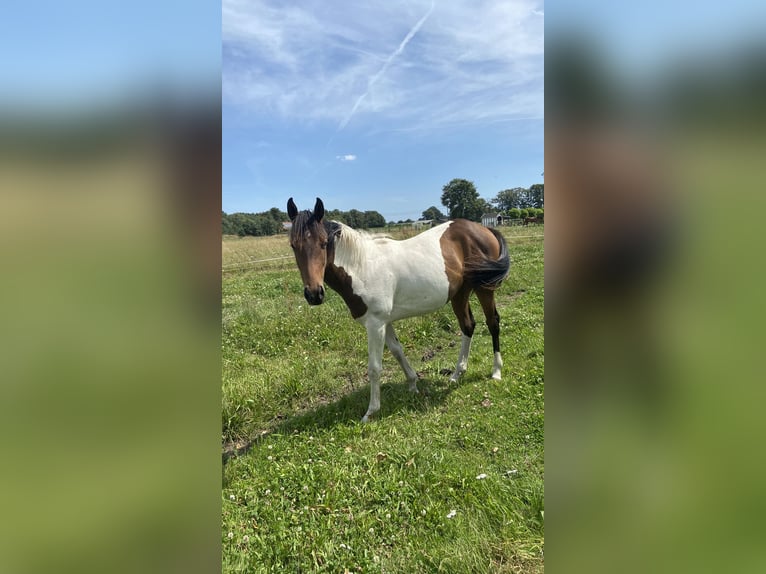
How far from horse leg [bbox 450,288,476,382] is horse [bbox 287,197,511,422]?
0.05 feet

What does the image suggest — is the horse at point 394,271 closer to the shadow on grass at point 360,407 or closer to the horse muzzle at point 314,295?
the horse muzzle at point 314,295

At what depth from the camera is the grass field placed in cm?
243

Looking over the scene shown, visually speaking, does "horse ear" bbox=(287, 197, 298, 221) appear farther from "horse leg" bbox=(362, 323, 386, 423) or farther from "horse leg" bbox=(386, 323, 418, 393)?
"horse leg" bbox=(386, 323, 418, 393)

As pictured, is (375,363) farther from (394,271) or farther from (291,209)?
(291,209)

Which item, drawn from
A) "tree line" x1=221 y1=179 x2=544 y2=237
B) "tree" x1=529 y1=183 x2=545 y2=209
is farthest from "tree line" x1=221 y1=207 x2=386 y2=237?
"tree" x1=529 y1=183 x2=545 y2=209

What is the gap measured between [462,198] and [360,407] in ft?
106

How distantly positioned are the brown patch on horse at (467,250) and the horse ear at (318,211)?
1983 mm

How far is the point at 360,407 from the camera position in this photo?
4.63m

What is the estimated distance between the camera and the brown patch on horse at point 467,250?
16.7 feet
